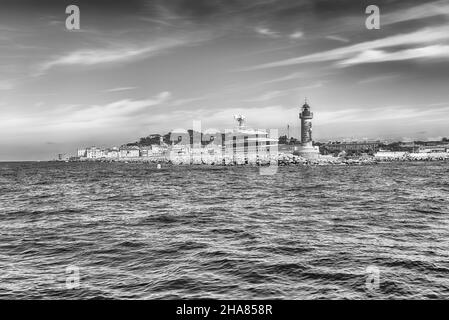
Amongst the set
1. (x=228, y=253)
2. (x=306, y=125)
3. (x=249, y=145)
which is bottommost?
(x=228, y=253)

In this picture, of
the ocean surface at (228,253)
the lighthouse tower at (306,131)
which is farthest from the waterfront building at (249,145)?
the ocean surface at (228,253)

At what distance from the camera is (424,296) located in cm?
1017

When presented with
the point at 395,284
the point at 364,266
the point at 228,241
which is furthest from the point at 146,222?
the point at 395,284

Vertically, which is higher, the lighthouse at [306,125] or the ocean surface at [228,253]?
the lighthouse at [306,125]

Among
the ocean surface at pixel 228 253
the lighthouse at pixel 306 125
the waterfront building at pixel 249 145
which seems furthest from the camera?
the lighthouse at pixel 306 125

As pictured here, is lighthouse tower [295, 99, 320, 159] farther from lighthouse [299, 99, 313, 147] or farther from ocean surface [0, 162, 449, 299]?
ocean surface [0, 162, 449, 299]

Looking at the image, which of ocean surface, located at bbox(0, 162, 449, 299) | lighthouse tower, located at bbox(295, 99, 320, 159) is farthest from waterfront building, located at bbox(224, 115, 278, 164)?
ocean surface, located at bbox(0, 162, 449, 299)

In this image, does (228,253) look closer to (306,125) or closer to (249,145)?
(249,145)

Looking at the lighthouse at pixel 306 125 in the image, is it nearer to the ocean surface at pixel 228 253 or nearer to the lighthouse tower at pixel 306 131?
the lighthouse tower at pixel 306 131

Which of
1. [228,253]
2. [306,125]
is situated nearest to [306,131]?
[306,125]

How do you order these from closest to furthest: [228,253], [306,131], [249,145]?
1. [228,253]
2. [249,145]
3. [306,131]

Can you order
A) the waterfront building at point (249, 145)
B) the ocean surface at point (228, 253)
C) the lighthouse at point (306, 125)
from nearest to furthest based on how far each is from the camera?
the ocean surface at point (228, 253) → the waterfront building at point (249, 145) → the lighthouse at point (306, 125)

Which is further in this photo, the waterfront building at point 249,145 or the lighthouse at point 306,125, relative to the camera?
the lighthouse at point 306,125

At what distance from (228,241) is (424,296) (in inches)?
307
